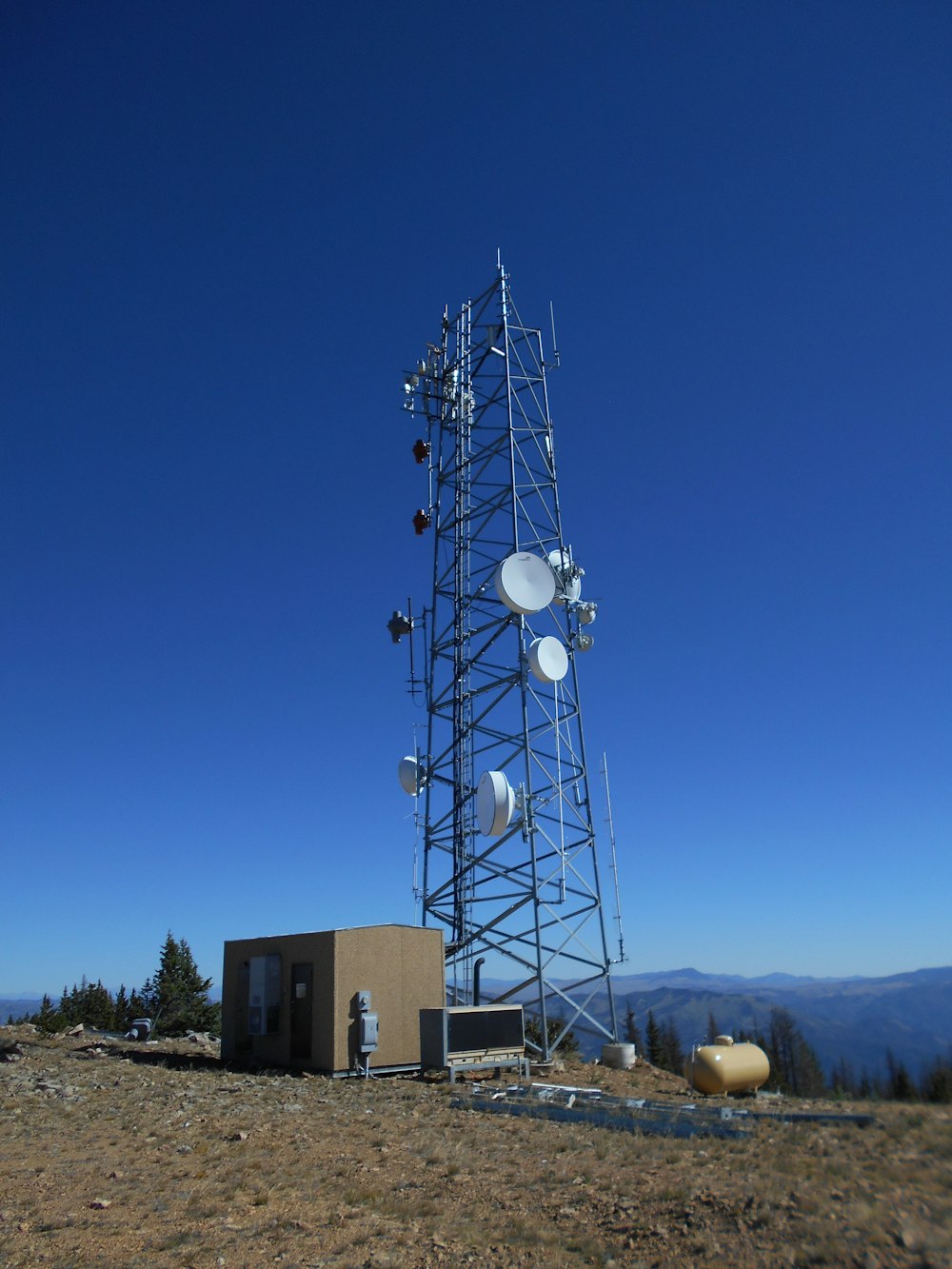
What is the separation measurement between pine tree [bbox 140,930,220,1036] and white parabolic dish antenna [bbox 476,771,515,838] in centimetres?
2481

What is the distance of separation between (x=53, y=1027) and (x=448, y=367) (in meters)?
27.0

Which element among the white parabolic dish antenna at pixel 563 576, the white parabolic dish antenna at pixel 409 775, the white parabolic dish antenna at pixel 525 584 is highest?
the white parabolic dish antenna at pixel 563 576

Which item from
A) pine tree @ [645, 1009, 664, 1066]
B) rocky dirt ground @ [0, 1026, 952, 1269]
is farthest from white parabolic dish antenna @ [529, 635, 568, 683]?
pine tree @ [645, 1009, 664, 1066]

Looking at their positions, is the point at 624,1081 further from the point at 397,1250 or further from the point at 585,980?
the point at 397,1250

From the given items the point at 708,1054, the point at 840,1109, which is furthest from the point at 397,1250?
the point at 708,1054

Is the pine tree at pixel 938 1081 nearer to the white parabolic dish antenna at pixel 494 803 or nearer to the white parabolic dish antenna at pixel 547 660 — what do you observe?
the white parabolic dish antenna at pixel 494 803

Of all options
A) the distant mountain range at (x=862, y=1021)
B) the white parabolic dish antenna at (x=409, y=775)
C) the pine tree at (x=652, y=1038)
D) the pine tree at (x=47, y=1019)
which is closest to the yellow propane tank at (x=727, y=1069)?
the distant mountain range at (x=862, y=1021)

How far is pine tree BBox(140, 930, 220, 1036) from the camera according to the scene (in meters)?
39.0

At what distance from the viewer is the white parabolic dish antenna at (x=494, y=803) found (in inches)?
757

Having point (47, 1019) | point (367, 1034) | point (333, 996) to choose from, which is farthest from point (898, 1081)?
point (47, 1019)

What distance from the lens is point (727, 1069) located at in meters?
13.6

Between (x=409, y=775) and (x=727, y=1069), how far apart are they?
12067mm

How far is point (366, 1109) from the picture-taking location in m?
12.8

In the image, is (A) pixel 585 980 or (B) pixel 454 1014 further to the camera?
(A) pixel 585 980
